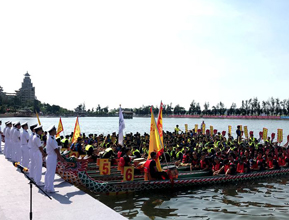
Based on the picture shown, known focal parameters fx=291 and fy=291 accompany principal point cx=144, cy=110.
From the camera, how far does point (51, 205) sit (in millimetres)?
7691

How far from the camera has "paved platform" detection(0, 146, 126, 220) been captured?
6820 mm

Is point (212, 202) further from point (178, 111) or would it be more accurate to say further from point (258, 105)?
point (178, 111)

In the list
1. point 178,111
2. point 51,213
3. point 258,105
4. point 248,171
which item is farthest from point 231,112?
point 51,213

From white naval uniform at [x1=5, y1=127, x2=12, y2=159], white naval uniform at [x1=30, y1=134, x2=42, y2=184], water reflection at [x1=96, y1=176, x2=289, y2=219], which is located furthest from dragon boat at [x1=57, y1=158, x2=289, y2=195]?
white naval uniform at [x1=5, y1=127, x2=12, y2=159]

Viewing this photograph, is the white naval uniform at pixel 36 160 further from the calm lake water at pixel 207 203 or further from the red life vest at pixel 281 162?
the red life vest at pixel 281 162

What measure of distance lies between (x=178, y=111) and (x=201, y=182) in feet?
523

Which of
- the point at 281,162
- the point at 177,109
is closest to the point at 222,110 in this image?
the point at 177,109

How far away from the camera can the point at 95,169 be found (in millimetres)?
14844

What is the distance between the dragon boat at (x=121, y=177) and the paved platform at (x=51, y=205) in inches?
26.1

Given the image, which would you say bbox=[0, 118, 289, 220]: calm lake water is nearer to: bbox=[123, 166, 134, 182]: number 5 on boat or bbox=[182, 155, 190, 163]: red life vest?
bbox=[123, 166, 134, 182]: number 5 on boat

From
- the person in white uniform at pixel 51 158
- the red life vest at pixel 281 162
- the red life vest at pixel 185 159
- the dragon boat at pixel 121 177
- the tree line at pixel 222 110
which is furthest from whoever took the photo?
the tree line at pixel 222 110

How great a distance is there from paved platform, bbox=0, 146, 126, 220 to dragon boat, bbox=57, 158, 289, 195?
2.18 ft

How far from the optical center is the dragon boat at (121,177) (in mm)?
10609

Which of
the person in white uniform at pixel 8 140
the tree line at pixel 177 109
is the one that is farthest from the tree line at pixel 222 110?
the person in white uniform at pixel 8 140
